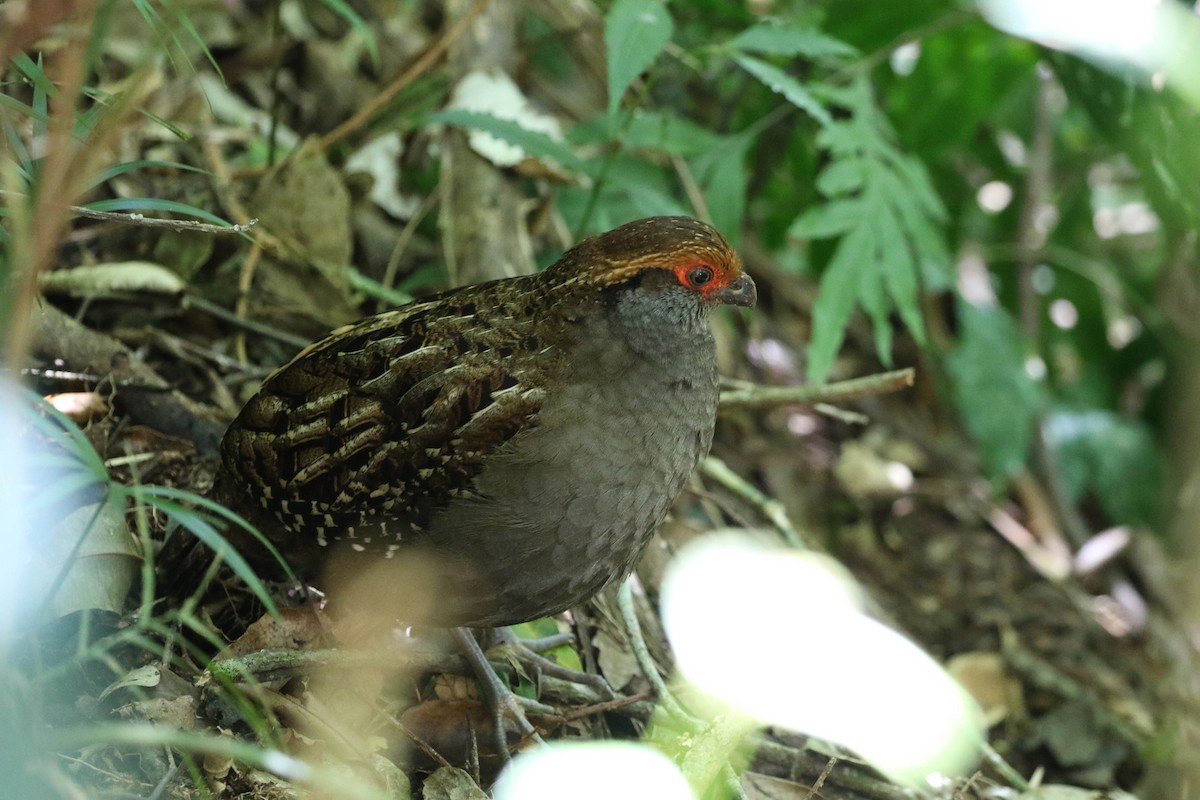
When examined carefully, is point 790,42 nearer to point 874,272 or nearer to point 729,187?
point 729,187

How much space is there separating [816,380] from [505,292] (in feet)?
4.21

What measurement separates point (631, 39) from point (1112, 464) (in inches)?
137

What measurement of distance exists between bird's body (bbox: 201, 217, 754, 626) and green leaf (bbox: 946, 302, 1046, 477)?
2561 mm

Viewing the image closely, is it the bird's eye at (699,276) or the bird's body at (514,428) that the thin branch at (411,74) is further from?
the bird's eye at (699,276)

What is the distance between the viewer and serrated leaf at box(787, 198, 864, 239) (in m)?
4.11

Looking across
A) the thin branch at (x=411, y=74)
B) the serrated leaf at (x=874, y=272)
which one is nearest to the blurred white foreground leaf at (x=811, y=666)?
the serrated leaf at (x=874, y=272)

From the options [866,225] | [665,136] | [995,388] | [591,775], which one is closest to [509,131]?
[665,136]

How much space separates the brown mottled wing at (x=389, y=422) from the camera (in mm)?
2826

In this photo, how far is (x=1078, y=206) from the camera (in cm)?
590

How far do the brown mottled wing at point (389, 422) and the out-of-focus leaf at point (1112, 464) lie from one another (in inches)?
142

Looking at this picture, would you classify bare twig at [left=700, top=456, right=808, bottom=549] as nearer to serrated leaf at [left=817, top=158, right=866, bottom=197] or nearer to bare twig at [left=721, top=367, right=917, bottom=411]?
bare twig at [left=721, top=367, right=917, bottom=411]

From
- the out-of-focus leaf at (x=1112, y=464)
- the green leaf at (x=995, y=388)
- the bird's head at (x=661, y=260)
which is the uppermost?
the bird's head at (x=661, y=260)

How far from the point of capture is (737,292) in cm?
305

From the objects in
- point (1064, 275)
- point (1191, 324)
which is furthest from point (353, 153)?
point (1191, 324)
